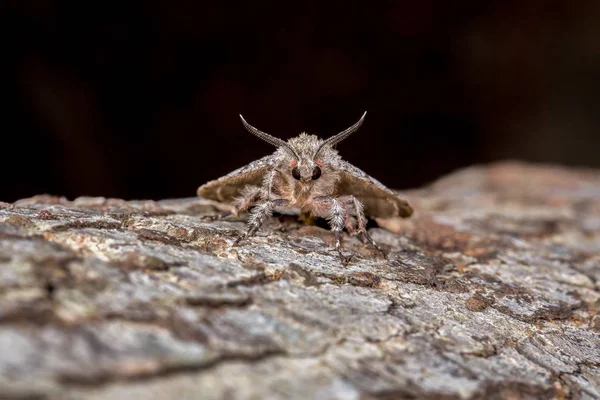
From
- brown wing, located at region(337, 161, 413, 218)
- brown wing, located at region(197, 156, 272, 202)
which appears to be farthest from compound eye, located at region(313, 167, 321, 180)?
brown wing, located at region(197, 156, 272, 202)

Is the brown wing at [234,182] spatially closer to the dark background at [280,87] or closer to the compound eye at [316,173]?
the compound eye at [316,173]

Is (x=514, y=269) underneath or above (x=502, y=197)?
underneath

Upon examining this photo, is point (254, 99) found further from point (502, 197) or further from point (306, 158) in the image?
point (306, 158)

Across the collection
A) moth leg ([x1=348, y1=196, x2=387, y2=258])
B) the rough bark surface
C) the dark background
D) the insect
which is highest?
the dark background

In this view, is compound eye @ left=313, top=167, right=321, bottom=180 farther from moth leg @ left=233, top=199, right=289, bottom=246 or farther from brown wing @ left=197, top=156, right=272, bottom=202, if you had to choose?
brown wing @ left=197, top=156, right=272, bottom=202

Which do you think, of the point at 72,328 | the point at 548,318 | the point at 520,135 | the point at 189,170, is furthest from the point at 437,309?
the point at 520,135

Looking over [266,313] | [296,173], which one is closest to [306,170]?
[296,173]

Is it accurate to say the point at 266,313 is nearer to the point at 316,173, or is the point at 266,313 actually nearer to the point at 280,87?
the point at 316,173
